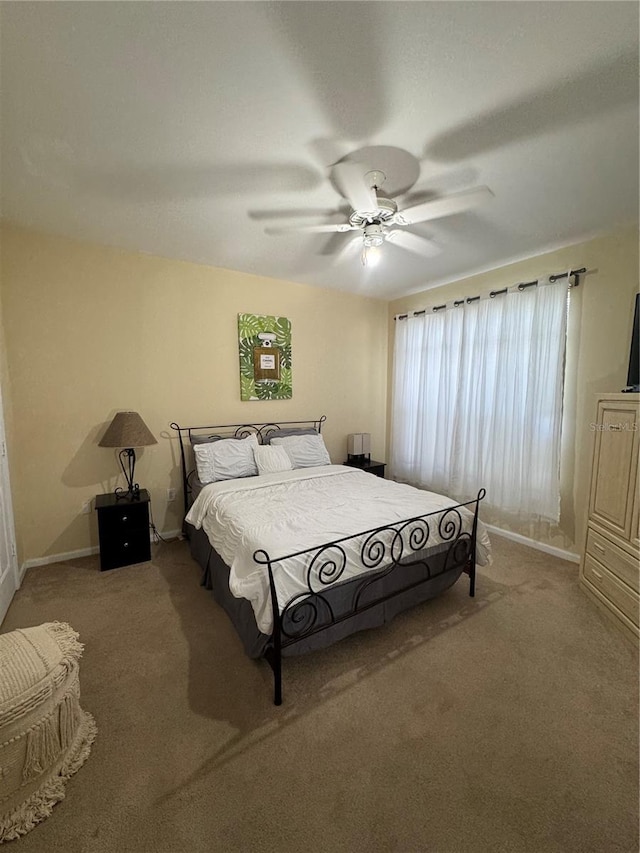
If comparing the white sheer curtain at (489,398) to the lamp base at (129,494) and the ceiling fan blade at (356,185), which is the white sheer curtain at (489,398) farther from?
the lamp base at (129,494)

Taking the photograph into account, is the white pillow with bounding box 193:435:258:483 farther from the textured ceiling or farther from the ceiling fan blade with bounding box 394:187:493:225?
the ceiling fan blade with bounding box 394:187:493:225

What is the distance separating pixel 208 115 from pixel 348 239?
4.68 ft

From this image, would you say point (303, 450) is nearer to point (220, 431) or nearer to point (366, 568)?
point (220, 431)

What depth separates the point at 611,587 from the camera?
7.45 ft

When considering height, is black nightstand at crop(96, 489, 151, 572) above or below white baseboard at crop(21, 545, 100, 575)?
above

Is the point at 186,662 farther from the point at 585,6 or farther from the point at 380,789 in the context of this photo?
the point at 585,6

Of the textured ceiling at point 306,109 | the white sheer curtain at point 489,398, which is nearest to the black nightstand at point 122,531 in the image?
the textured ceiling at point 306,109

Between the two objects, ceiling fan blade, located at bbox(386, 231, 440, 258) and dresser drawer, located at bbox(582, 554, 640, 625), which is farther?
ceiling fan blade, located at bbox(386, 231, 440, 258)

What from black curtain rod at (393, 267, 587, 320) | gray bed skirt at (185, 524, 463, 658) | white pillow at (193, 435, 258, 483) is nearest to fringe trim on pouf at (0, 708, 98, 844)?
gray bed skirt at (185, 524, 463, 658)

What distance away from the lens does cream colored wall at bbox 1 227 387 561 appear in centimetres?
278

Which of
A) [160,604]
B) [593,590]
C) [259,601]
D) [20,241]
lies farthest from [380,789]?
[20,241]

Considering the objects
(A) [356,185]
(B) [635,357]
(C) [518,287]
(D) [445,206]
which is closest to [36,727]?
(A) [356,185]

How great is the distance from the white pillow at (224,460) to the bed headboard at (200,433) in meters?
0.26

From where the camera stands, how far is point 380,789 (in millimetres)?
1316
